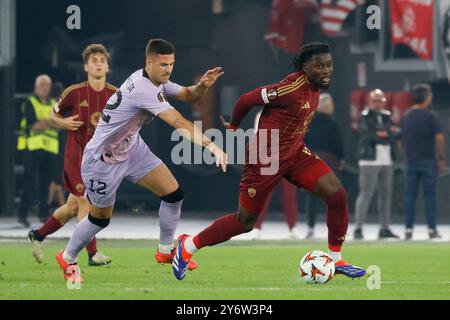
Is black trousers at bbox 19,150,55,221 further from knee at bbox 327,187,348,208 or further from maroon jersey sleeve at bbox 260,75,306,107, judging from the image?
knee at bbox 327,187,348,208

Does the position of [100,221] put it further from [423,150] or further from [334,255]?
[423,150]

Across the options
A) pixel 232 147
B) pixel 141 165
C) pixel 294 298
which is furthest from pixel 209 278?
pixel 232 147

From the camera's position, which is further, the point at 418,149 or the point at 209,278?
the point at 418,149

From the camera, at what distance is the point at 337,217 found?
12.4 m

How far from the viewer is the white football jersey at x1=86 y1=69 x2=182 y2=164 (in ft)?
39.7

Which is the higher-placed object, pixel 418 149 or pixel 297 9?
pixel 297 9

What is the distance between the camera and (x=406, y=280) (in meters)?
12.9

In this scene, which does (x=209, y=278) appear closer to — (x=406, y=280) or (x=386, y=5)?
(x=406, y=280)

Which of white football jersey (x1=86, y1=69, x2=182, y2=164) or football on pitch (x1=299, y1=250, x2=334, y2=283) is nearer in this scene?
white football jersey (x1=86, y1=69, x2=182, y2=164)

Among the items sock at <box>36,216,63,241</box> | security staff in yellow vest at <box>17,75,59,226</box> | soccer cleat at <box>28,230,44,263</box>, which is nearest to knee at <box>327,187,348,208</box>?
sock at <box>36,216,63,241</box>

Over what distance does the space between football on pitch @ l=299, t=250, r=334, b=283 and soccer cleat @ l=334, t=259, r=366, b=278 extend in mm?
138

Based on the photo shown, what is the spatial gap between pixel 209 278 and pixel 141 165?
3.81 ft

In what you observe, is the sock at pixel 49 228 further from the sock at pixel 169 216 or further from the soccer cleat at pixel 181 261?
the soccer cleat at pixel 181 261

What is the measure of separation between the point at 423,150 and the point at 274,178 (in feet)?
25.7
